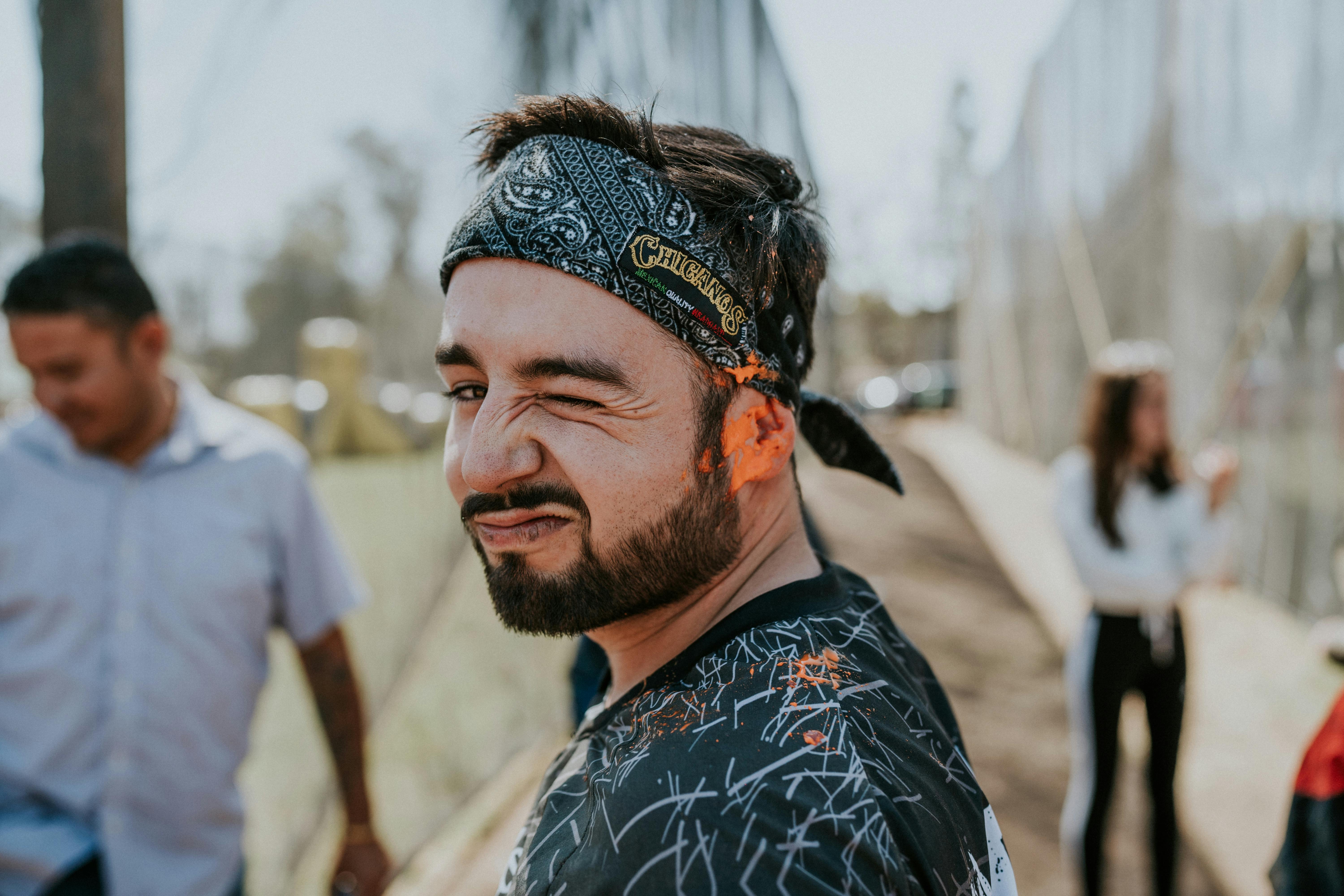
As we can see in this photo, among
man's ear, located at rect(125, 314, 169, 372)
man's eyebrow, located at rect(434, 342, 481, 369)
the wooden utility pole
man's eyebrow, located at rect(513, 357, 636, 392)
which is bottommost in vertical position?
man's eyebrow, located at rect(513, 357, 636, 392)

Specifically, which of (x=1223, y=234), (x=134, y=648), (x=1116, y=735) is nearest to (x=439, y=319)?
(x=134, y=648)

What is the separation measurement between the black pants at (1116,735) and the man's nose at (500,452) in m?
2.99

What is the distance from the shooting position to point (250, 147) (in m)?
2.51

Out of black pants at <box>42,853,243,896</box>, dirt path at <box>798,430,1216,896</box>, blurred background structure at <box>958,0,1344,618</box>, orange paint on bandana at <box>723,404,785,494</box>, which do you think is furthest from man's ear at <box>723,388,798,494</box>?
blurred background structure at <box>958,0,1344,618</box>

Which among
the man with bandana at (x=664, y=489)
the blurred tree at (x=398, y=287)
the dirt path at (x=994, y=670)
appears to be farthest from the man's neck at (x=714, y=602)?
the blurred tree at (x=398, y=287)

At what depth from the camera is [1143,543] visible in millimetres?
3475

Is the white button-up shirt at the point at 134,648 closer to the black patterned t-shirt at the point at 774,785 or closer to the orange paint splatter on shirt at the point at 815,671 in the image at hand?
the black patterned t-shirt at the point at 774,785

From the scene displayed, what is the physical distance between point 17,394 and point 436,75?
1817 mm

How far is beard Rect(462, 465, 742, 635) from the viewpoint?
3.80ft

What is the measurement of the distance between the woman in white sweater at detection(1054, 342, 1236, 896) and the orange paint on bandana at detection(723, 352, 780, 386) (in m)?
2.74

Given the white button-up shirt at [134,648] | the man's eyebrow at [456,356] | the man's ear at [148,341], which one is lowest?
the white button-up shirt at [134,648]

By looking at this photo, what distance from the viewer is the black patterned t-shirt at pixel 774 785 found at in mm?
801

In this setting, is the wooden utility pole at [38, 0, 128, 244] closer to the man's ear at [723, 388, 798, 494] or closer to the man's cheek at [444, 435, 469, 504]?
the man's cheek at [444, 435, 469, 504]

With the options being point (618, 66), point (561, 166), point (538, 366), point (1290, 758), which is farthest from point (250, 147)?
point (1290, 758)
